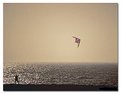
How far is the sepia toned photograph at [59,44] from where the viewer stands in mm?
4219

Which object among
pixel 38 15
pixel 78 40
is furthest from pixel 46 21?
pixel 78 40

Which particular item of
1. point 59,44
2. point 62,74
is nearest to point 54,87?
point 62,74

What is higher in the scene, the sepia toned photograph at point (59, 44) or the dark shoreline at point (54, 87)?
the sepia toned photograph at point (59, 44)

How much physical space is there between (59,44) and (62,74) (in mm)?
343

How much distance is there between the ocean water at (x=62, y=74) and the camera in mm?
4203

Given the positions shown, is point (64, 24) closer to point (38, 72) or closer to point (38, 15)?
point (38, 15)

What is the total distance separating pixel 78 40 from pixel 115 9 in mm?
537

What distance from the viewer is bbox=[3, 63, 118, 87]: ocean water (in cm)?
420

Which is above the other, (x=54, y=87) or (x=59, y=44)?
(x=59, y=44)

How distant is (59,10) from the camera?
427 centimetres

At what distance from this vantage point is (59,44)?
14.2 ft

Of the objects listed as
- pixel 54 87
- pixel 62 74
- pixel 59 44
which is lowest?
pixel 54 87

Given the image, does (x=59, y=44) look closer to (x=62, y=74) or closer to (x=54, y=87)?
(x=62, y=74)

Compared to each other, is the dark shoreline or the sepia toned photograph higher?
the sepia toned photograph
